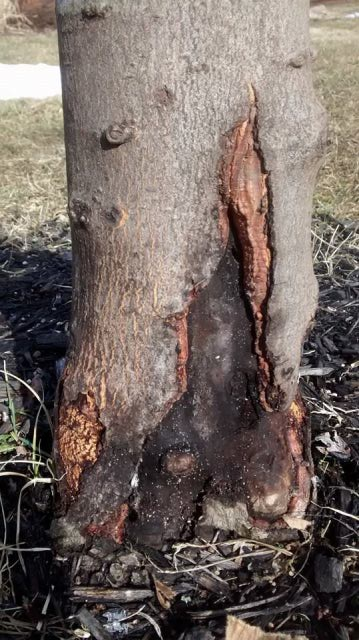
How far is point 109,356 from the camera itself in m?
1.37

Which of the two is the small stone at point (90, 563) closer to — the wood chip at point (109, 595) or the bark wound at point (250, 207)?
the wood chip at point (109, 595)

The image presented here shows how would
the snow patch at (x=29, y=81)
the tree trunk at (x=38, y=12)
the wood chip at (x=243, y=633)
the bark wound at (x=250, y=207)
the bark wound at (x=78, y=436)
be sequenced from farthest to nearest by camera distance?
the tree trunk at (x=38, y=12), the snow patch at (x=29, y=81), the bark wound at (x=78, y=436), the bark wound at (x=250, y=207), the wood chip at (x=243, y=633)

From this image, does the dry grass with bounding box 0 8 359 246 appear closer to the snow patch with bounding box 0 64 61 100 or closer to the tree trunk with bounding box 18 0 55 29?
the snow patch with bounding box 0 64 61 100

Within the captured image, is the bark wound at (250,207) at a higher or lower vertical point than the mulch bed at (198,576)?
higher

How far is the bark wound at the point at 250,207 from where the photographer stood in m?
1.19

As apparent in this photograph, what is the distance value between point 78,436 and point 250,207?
615mm

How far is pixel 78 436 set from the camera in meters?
1.44

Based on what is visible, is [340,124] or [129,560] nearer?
[129,560]

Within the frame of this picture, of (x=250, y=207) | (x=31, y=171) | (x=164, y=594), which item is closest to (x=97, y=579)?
(x=164, y=594)

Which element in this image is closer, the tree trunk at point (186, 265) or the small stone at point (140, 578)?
the tree trunk at point (186, 265)

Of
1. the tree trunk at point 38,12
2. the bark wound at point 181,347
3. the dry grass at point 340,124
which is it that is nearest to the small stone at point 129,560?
the bark wound at point 181,347

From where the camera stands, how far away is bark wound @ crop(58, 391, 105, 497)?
1.42 m

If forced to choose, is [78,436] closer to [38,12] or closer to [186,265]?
[186,265]

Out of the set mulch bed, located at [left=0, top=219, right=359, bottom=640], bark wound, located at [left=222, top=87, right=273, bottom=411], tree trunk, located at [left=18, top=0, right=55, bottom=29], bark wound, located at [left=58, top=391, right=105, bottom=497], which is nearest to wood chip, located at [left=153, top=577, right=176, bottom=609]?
mulch bed, located at [left=0, top=219, right=359, bottom=640]
